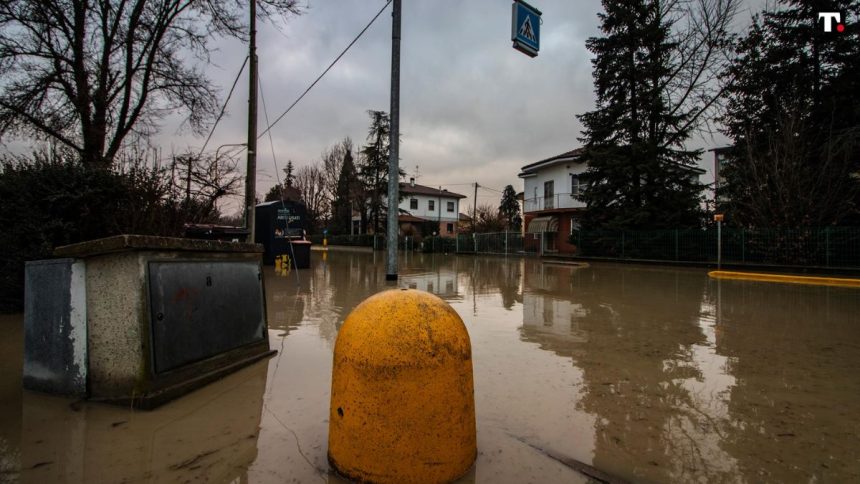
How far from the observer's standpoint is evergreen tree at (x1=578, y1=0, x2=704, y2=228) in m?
→ 21.6

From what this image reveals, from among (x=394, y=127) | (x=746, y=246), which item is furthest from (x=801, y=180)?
(x=394, y=127)

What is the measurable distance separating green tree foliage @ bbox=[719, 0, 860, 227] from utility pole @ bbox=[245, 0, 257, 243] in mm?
17729

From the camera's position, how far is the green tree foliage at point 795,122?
50.5 ft

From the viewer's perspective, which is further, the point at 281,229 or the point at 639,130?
the point at 639,130

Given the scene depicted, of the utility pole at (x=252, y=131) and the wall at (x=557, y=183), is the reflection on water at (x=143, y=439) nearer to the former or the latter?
the utility pole at (x=252, y=131)

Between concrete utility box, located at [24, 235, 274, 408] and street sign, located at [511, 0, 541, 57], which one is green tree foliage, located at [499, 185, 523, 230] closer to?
street sign, located at [511, 0, 541, 57]

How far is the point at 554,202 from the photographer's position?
1375 inches

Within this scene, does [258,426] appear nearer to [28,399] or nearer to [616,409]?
[28,399]

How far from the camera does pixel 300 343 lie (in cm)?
531

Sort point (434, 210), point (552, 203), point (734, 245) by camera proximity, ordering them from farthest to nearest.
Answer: point (434, 210), point (552, 203), point (734, 245)

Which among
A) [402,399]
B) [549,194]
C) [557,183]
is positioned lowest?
[402,399]

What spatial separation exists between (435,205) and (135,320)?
6131 cm

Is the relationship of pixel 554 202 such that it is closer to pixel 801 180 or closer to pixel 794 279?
pixel 801 180

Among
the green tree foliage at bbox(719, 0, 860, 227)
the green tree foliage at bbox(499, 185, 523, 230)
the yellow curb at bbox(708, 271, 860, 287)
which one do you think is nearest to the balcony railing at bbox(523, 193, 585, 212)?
the green tree foliage at bbox(719, 0, 860, 227)
